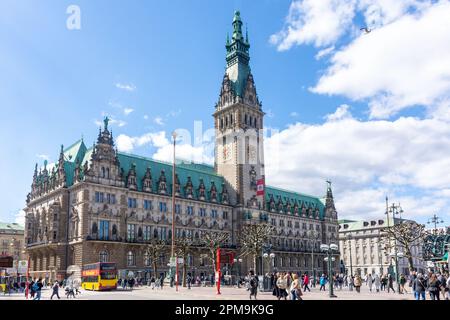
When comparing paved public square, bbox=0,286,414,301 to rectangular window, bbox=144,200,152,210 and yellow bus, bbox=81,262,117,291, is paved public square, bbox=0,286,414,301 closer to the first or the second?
yellow bus, bbox=81,262,117,291

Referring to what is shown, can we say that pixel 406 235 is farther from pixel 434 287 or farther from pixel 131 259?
pixel 131 259

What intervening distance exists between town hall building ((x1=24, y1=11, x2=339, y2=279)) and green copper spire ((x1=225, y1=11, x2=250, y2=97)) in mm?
274

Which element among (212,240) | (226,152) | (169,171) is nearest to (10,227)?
(169,171)

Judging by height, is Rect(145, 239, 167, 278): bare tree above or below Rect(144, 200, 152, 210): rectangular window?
below

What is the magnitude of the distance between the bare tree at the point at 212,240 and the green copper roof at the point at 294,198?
997 inches

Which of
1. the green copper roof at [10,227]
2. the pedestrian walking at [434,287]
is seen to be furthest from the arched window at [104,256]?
the green copper roof at [10,227]

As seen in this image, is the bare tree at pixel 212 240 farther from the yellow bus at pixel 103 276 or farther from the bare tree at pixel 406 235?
the bare tree at pixel 406 235

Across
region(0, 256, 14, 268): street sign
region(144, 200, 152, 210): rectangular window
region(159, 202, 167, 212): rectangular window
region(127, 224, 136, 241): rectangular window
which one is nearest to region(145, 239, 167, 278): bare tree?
region(127, 224, 136, 241): rectangular window

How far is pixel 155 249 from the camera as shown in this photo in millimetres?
83875

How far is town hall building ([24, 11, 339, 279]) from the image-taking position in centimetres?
8131

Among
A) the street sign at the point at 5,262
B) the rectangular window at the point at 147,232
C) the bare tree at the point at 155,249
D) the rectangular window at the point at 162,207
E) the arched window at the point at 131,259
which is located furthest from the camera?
the rectangular window at the point at 162,207

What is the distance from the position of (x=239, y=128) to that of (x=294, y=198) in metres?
39.3

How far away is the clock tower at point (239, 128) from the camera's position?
11131 centimetres
